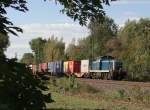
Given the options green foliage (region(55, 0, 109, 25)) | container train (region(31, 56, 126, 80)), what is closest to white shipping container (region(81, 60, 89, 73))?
container train (region(31, 56, 126, 80))

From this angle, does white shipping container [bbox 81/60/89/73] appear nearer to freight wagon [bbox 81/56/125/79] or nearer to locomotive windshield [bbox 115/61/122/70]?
freight wagon [bbox 81/56/125/79]

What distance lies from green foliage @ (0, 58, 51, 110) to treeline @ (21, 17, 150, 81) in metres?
67.7

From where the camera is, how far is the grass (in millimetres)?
19933

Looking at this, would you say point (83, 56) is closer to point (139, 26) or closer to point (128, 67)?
point (139, 26)

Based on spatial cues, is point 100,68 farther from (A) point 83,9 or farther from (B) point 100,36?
(B) point 100,36

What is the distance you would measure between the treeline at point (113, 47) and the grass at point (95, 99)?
3792 cm

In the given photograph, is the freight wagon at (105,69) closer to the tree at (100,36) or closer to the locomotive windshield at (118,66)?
the locomotive windshield at (118,66)

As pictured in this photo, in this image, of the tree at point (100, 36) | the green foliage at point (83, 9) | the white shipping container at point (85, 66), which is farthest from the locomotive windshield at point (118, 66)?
the green foliage at point (83, 9)

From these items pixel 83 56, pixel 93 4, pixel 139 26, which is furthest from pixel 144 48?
pixel 93 4

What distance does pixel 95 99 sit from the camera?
25344mm

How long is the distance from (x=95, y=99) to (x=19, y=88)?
20999mm

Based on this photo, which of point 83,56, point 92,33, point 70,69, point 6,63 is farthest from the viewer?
point 92,33

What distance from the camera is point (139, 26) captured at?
103000 mm

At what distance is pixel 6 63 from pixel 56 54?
127m
